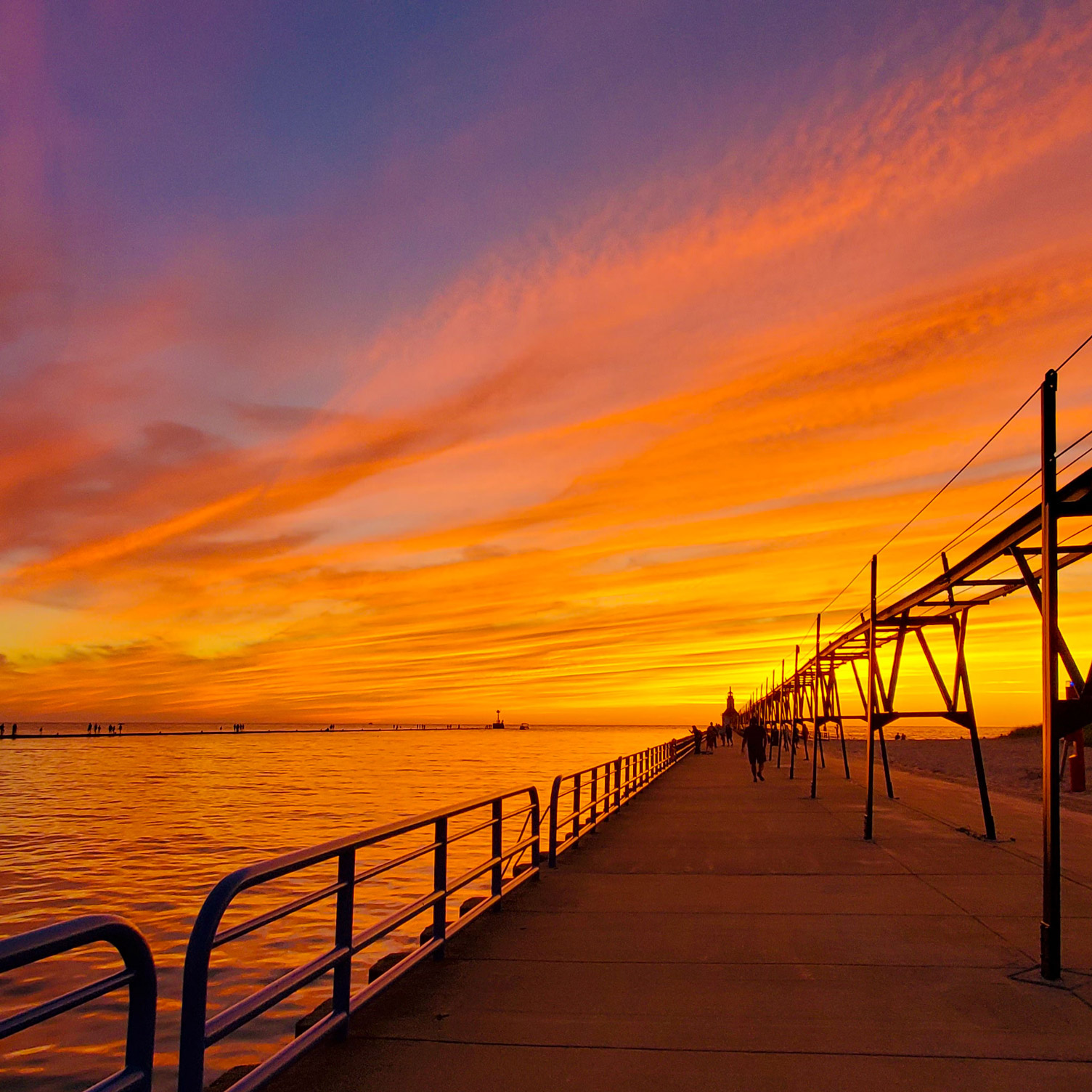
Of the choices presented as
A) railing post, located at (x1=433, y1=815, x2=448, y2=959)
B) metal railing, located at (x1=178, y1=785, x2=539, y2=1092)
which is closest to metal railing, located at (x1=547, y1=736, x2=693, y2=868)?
metal railing, located at (x1=178, y1=785, x2=539, y2=1092)

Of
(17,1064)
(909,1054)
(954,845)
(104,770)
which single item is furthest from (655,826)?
(104,770)

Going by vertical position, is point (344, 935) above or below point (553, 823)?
above

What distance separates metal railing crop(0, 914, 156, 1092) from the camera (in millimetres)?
2896

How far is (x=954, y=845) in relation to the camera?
594 inches

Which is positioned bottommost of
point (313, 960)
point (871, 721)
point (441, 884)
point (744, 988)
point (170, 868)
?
point (170, 868)

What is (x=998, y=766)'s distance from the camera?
162 ft

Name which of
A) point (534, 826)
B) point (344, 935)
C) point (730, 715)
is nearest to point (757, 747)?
point (534, 826)

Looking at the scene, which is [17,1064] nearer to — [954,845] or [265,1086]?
[265,1086]

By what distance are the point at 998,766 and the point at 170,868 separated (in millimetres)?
41821

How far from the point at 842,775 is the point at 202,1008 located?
35768 millimetres

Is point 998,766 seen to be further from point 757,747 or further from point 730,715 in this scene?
point 730,715

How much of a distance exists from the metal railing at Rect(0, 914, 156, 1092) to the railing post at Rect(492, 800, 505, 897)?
5.35 m

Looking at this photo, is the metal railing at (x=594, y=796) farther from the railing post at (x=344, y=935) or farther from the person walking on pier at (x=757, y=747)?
the railing post at (x=344, y=935)

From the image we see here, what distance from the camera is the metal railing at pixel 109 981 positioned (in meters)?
2.90
